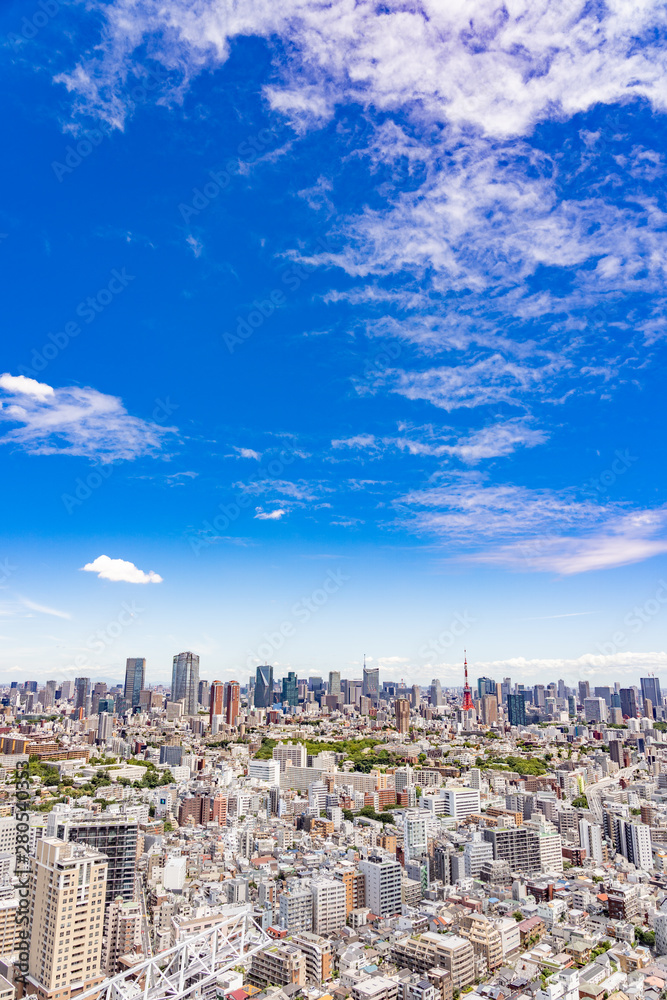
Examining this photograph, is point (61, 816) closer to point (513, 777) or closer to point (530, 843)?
point (530, 843)

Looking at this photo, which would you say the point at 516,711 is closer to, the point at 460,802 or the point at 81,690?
the point at 460,802

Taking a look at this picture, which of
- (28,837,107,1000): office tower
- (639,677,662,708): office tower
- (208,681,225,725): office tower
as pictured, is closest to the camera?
(28,837,107,1000): office tower

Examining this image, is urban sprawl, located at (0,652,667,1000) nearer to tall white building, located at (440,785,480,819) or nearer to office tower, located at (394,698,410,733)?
tall white building, located at (440,785,480,819)

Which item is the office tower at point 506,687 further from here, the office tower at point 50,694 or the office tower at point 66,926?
the office tower at point 66,926

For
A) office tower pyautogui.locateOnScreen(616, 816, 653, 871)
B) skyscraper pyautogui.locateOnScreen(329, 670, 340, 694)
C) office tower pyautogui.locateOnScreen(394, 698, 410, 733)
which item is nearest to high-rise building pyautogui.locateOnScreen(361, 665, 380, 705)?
skyscraper pyautogui.locateOnScreen(329, 670, 340, 694)

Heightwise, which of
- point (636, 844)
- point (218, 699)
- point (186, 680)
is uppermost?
point (186, 680)

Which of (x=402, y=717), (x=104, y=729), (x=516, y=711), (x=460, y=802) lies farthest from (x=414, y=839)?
(x=516, y=711)

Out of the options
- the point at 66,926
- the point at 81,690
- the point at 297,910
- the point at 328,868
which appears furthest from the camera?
the point at 81,690
